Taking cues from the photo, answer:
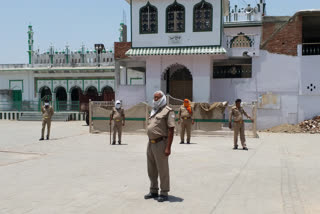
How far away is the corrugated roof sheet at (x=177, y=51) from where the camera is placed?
62.0 ft

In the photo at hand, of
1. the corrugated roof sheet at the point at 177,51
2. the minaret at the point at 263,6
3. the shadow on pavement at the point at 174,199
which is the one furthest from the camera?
the minaret at the point at 263,6

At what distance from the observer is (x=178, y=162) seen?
9016 mm

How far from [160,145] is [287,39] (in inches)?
628

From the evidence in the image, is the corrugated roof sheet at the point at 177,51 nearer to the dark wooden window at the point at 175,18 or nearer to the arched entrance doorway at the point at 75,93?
the dark wooden window at the point at 175,18

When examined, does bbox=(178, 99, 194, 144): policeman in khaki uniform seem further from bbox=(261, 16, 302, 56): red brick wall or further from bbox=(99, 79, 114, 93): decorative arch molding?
bbox=(99, 79, 114, 93): decorative arch molding

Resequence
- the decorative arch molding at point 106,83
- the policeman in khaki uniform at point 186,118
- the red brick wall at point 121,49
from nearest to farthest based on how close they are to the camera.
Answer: the policeman in khaki uniform at point 186,118 < the red brick wall at point 121,49 < the decorative arch molding at point 106,83

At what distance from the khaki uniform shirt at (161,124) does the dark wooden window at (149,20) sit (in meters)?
15.1

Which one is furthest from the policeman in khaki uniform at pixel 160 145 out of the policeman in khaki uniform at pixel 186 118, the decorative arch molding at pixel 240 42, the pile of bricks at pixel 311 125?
the decorative arch molding at pixel 240 42

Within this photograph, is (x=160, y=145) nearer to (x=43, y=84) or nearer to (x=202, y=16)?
(x=202, y=16)

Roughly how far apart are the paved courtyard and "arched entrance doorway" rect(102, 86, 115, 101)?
63.7 ft

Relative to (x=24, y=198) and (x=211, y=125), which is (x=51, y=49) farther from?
(x=24, y=198)

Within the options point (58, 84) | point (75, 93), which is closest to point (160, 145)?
point (58, 84)

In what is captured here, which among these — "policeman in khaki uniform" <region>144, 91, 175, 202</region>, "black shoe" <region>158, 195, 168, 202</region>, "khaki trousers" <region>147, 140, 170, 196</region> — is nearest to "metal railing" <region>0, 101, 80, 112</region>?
"policeman in khaki uniform" <region>144, 91, 175, 202</region>

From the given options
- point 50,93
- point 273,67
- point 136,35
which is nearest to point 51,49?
point 50,93
